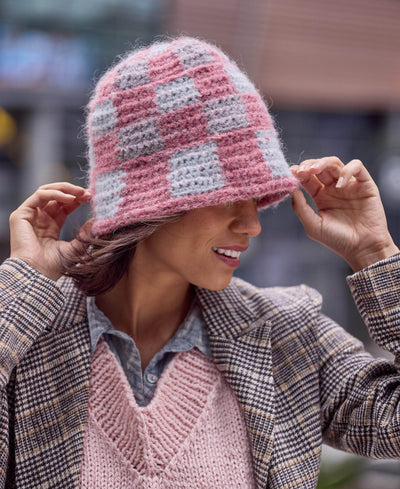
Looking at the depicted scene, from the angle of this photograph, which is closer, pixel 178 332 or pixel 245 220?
pixel 245 220

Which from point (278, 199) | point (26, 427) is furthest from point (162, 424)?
point (278, 199)

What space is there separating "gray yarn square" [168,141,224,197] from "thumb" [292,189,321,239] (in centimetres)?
34

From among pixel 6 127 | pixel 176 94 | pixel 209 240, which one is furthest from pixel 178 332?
pixel 6 127

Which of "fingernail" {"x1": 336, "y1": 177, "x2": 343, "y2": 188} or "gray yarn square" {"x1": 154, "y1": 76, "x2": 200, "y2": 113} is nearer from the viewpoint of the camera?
"gray yarn square" {"x1": 154, "y1": 76, "x2": 200, "y2": 113}

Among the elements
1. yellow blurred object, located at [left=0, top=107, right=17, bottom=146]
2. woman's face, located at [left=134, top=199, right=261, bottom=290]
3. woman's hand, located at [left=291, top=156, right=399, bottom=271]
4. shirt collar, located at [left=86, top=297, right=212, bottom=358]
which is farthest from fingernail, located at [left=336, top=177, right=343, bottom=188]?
yellow blurred object, located at [left=0, top=107, right=17, bottom=146]

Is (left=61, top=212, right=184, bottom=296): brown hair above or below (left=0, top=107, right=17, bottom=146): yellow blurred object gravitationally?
above

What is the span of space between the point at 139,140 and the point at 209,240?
12.3 inches

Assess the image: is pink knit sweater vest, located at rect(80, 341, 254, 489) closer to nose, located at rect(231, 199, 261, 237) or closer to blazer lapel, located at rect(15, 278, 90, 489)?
blazer lapel, located at rect(15, 278, 90, 489)

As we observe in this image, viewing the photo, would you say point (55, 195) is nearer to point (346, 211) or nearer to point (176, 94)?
point (176, 94)

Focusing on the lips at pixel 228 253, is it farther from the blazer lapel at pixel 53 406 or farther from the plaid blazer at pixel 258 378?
the blazer lapel at pixel 53 406

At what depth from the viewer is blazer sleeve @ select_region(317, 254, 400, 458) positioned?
1.48m

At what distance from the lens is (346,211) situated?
1.64m

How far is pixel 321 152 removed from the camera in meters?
6.28

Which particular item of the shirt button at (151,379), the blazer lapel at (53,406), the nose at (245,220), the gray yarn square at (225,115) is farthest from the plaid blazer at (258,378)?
the gray yarn square at (225,115)
